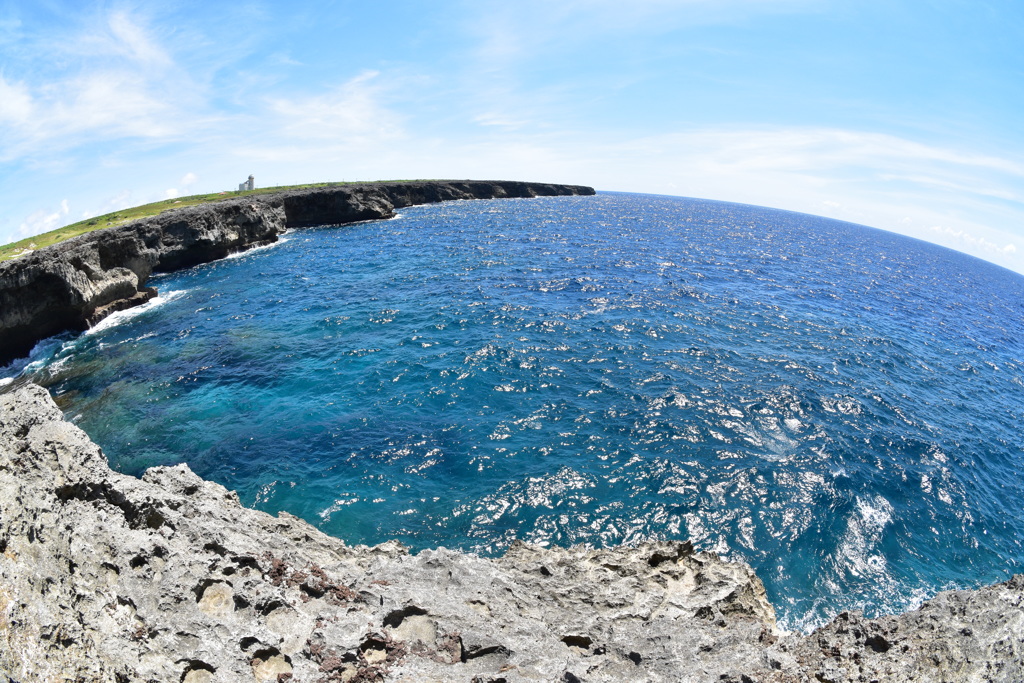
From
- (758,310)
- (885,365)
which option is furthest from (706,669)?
(758,310)

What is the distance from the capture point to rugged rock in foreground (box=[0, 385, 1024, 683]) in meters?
7.74

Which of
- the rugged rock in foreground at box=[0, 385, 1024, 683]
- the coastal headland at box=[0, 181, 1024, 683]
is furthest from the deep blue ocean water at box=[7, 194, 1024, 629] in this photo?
the rugged rock in foreground at box=[0, 385, 1024, 683]

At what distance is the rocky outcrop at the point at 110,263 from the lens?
37875 millimetres

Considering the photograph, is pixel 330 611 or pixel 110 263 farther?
pixel 110 263

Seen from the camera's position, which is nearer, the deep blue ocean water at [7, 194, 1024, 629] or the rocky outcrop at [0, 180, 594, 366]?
the deep blue ocean water at [7, 194, 1024, 629]

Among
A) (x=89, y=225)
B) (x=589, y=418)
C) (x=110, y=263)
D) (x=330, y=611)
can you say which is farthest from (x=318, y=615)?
(x=89, y=225)

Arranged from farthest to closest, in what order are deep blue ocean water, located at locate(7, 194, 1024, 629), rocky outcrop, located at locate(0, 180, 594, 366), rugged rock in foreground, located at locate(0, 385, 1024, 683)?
rocky outcrop, located at locate(0, 180, 594, 366) < deep blue ocean water, located at locate(7, 194, 1024, 629) < rugged rock in foreground, located at locate(0, 385, 1024, 683)

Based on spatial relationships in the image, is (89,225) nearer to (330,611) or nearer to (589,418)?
(589,418)

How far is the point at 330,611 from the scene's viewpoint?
9695mm

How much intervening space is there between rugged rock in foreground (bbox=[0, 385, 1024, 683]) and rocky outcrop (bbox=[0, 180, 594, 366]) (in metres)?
38.1

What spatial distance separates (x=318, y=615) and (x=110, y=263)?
5585cm

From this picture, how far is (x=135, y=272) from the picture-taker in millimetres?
50094

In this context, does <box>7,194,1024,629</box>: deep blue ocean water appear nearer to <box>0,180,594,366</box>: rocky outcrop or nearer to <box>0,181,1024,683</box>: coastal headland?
<box>0,180,594,366</box>: rocky outcrop

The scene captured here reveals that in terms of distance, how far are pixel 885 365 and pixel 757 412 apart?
18933 mm
